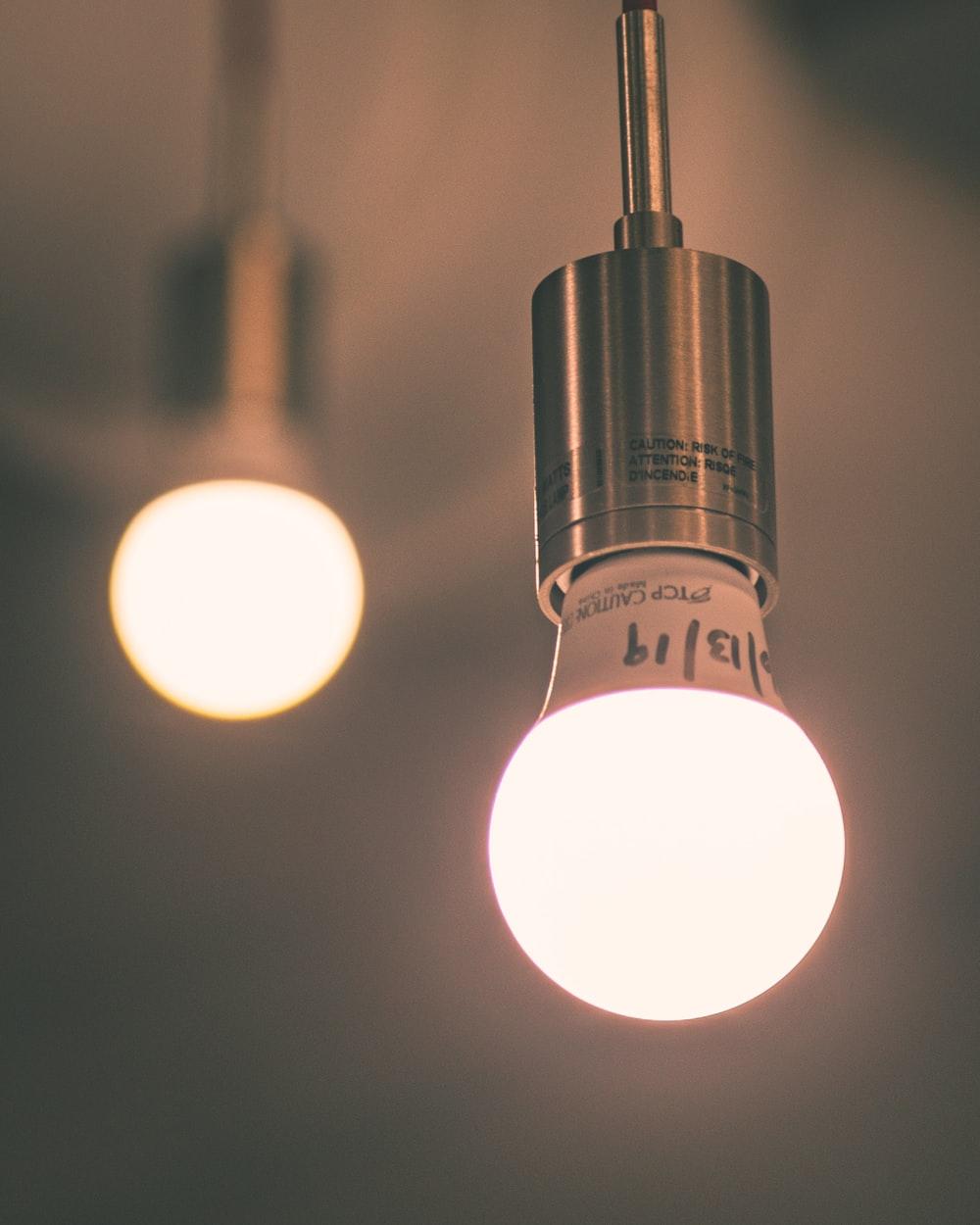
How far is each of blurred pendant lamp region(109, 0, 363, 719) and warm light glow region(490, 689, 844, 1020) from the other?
0.44 meters

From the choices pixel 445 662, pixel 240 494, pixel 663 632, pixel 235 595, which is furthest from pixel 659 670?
pixel 445 662

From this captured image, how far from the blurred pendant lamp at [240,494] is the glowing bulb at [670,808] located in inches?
17.2

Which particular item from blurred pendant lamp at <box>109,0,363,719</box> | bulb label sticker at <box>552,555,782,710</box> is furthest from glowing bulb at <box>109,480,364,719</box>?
bulb label sticker at <box>552,555,782,710</box>

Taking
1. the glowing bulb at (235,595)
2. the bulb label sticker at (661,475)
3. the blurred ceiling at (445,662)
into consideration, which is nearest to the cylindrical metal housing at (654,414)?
the bulb label sticker at (661,475)

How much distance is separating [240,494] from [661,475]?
2.05ft

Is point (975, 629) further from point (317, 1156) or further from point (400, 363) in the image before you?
point (317, 1156)

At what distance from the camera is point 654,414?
44 centimetres

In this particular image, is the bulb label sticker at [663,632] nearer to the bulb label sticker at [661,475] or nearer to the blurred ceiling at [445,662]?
the bulb label sticker at [661,475]

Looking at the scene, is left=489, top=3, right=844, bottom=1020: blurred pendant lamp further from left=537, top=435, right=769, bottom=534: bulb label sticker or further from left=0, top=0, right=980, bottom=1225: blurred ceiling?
left=0, top=0, right=980, bottom=1225: blurred ceiling

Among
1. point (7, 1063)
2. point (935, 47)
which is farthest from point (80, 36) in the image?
point (7, 1063)

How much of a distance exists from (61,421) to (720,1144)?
107 cm

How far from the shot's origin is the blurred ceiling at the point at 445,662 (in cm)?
80

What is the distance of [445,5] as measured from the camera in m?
0.75

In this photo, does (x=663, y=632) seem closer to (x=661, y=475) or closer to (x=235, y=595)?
(x=661, y=475)
